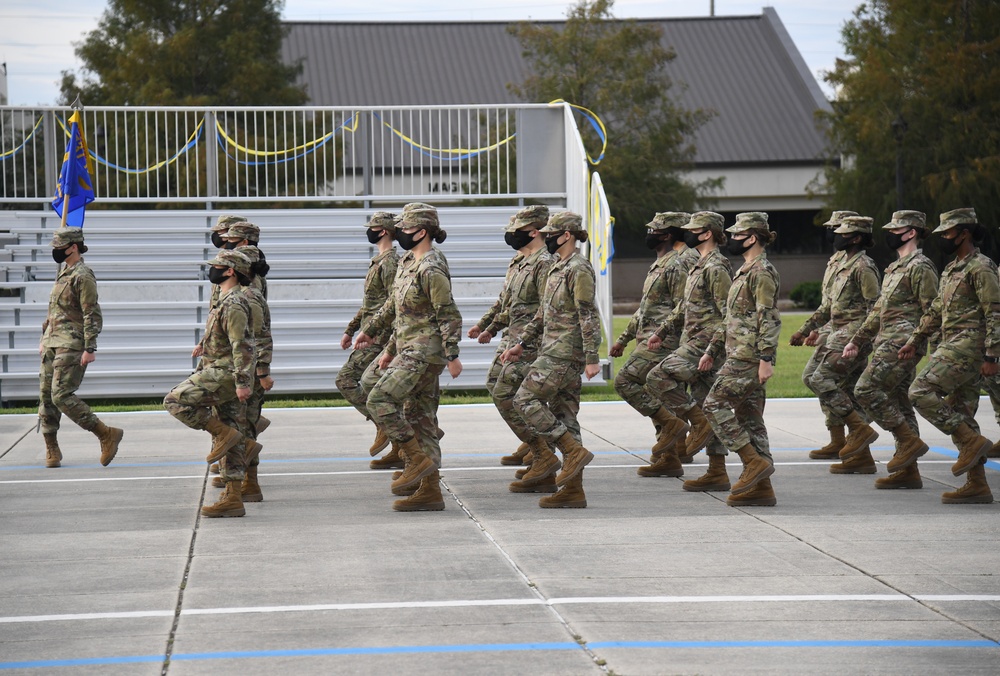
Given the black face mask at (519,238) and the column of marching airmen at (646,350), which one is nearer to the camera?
the column of marching airmen at (646,350)

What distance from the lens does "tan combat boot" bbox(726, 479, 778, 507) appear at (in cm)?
948

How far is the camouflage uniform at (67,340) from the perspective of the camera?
11242 mm

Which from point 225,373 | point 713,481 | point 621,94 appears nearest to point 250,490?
point 225,373

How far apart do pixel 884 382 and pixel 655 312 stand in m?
2.06

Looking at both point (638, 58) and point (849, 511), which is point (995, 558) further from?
point (638, 58)

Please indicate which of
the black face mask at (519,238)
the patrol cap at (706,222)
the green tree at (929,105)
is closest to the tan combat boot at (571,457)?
the black face mask at (519,238)

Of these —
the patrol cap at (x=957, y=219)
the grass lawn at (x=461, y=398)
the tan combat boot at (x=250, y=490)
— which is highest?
the patrol cap at (x=957, y=219)

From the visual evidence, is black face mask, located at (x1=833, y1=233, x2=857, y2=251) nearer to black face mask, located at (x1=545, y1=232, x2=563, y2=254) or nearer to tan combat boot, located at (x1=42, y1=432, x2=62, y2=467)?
black face mask, located at (x1=545, y1=232, x2=563, y2=254)

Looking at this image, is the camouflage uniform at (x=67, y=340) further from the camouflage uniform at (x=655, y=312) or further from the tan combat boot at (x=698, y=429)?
the tan combat boot at (x=698, y=429)

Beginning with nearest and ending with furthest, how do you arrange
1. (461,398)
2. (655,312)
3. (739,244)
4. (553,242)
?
(739,244) → (553,242) → (655,312) → (461,398)

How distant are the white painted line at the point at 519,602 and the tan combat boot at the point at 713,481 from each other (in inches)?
133

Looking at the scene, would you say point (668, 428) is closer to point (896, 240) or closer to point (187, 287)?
point (896, 240)

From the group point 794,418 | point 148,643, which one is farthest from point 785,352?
point 148,643

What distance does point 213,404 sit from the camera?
30.3ft
